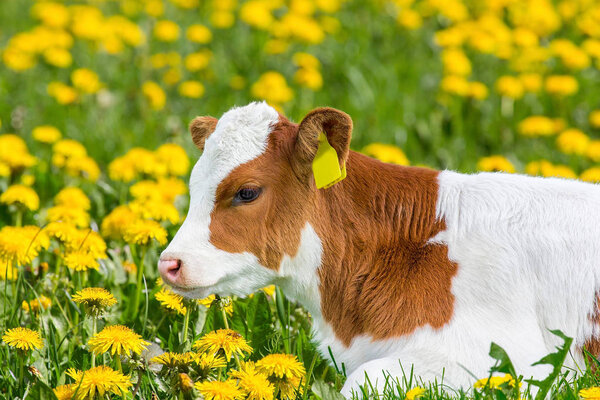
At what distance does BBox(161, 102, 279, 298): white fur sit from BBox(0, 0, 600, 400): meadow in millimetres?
242

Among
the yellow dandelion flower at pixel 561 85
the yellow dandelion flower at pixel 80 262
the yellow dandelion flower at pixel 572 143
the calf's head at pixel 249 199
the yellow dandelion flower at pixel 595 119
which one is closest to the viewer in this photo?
the calf's head at pixel 249 199

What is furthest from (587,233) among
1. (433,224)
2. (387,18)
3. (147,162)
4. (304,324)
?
(387,18)

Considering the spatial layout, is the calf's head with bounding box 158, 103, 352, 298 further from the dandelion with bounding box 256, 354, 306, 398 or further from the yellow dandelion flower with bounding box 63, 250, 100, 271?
the yellow dandelion flower with bounding box 63, 250, 100, 271

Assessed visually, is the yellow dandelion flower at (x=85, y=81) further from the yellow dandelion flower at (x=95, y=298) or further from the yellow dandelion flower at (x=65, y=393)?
the yellow dandelion flower at (x=65, y=393)

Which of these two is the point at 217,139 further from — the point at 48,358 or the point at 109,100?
the point at 109,100

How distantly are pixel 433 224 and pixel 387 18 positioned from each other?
7159 millimetres

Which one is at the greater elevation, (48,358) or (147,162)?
(147,162)

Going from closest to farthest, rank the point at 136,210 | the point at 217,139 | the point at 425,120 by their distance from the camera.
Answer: the point at 217,139
the point at 136,210
the point at 425,120

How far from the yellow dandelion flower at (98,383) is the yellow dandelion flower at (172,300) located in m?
0.67

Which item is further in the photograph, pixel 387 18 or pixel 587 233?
pixel 387 18

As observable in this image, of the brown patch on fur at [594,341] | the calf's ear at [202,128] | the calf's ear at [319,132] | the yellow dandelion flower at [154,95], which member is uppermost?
the calf's ear at [319,132]

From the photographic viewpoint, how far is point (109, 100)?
358 inches

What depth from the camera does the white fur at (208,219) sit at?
13.1 feet

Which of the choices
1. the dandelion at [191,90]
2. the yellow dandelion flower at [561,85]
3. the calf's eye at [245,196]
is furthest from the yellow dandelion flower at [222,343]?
the yellow dandelion flower at [561,85]
